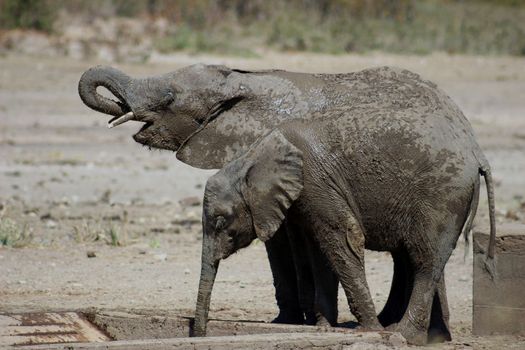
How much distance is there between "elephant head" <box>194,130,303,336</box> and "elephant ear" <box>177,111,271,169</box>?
34 cm

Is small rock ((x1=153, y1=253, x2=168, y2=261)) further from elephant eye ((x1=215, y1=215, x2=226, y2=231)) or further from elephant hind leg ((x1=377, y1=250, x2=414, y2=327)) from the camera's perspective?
elephant eye ((x1=215, y1=215, x2=226, y2=231))

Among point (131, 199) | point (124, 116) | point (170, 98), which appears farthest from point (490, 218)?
point (131, 199)

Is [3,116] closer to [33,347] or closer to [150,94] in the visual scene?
[150,94]

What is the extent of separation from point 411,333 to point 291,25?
56.3 ft

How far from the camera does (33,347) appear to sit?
6805 mm

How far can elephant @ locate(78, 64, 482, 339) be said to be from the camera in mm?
7801

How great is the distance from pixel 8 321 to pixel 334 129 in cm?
222

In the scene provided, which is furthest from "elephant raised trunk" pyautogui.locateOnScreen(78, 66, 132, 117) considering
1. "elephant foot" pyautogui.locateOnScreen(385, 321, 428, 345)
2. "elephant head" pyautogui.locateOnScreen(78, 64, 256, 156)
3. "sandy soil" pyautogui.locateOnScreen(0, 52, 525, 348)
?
"elephant foot" pyautogui.locateOnScreen(385, 321, 428, 345)

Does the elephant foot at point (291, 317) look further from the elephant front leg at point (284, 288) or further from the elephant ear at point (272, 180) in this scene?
the elephant ear at point (272, 180)

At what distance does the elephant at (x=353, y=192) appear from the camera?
24.3 ft

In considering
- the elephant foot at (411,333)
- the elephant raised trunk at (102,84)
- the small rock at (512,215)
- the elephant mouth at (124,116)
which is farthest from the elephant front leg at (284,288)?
the small rock at (512,215)

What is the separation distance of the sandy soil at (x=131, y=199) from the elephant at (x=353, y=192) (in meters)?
0.81

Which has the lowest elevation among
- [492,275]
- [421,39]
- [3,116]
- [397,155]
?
[492,275]

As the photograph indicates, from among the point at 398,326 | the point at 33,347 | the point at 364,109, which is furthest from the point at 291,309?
the point at 33,347
